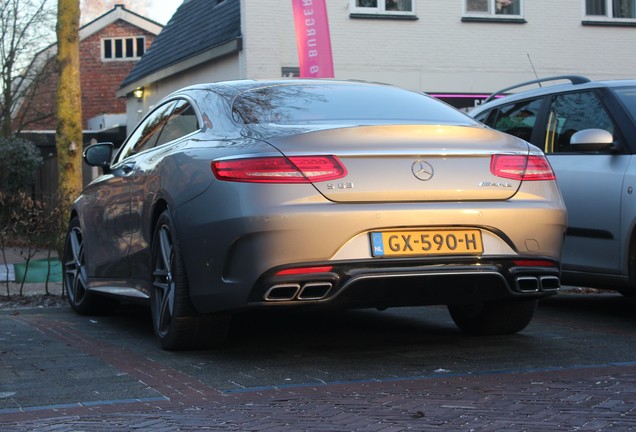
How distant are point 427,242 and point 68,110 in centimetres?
1025

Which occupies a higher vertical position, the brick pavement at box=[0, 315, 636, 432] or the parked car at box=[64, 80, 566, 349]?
the parked car at box=[64, 80, 566, 349]

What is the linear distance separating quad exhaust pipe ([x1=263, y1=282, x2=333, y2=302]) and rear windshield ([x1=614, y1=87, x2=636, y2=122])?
3.14 metres

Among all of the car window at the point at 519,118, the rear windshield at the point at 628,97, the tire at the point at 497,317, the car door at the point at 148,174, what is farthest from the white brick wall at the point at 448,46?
the tire at the point at 497,317

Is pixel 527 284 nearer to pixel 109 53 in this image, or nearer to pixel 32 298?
pixel 32 298

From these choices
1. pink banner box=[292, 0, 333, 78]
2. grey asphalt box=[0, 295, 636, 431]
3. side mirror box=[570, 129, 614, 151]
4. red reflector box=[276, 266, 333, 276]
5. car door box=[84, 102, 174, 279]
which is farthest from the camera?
pink banner box=[292, 0, 333, 78]

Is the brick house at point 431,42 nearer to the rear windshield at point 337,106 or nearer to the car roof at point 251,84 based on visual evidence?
the car roof at point 251,84

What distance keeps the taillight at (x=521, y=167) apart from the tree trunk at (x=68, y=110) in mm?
9631

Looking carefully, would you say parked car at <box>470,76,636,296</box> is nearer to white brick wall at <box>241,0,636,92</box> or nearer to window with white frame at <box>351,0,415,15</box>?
white brick wall at <box>241,0,636,92</box>

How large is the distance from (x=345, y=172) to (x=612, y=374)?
154cm

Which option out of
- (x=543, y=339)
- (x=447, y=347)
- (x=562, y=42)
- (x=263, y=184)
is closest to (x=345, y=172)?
(x=263, y=184)

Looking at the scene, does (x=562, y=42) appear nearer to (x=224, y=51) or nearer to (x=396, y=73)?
(x=396, y=73)

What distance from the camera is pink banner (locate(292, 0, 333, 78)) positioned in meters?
17.2

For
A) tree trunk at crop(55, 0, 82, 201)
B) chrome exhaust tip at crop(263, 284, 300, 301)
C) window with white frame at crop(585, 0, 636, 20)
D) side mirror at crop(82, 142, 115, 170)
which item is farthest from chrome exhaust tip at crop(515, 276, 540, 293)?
window with white frame at crop(585, 0, 636, 20)

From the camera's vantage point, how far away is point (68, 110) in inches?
581
